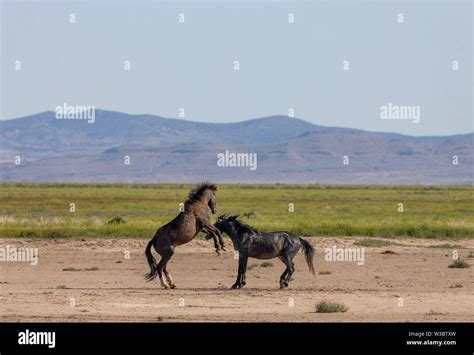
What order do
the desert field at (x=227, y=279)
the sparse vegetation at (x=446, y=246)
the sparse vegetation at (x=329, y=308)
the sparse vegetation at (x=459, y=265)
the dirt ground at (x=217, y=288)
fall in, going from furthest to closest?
the sparse vegetation at (x=446, y=246) → the sparse vegetation at (x=459, y=265) → the desert field at (x=227, y=279) → the sparse vegetation at (x=329, y=308) → the dirt ground at (x=217, y=288)

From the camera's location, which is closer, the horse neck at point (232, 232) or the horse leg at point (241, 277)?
the horse leg at point (241, 277)

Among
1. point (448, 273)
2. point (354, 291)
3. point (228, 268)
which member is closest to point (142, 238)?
point (228, 268)

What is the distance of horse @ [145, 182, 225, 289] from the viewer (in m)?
Answer: 24.0

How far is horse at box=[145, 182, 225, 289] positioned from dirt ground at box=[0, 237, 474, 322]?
0.57 m

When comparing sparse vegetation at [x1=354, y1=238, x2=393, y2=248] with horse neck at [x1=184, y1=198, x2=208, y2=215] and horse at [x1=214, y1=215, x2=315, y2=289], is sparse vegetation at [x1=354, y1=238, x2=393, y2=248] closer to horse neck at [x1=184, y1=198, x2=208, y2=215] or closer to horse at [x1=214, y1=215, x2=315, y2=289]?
horse at [x1=214, y1=215, x2=315, y2=289]

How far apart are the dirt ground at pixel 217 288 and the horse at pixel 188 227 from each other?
57 cm

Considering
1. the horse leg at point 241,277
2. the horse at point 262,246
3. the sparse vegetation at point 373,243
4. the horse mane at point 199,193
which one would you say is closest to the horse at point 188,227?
the horse mane at point 199,193

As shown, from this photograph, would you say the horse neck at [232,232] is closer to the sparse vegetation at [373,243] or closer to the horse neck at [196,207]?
the horse neck at [196,207]

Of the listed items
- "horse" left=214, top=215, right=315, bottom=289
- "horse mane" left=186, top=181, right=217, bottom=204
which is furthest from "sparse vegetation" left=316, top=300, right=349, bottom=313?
"horse mane" left=186, top=181, right=217, bottom=204

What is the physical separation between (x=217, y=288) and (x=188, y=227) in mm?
1404

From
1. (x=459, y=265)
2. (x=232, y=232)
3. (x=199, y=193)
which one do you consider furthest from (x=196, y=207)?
(x=459, y=265)

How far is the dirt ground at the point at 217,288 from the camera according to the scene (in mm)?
20156

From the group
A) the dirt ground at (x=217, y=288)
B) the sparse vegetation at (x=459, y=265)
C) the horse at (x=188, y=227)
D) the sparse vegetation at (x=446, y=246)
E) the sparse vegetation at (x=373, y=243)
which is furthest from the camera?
the sparse vegetation at (x=446, y=246)
